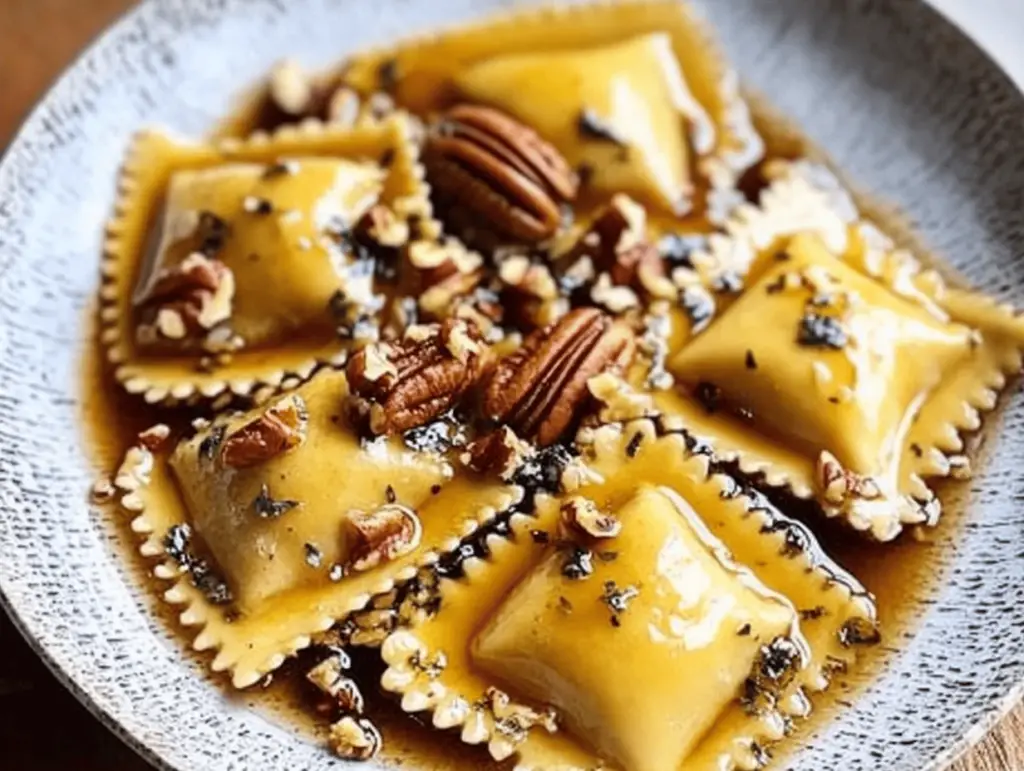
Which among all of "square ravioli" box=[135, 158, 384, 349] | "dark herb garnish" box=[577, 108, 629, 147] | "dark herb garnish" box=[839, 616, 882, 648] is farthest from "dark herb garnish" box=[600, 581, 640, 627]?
"dark herb garnish" box=[577, 108, 629, 147]

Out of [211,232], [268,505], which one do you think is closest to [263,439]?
[268,505]

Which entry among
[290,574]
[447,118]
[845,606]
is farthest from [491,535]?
[447,118]

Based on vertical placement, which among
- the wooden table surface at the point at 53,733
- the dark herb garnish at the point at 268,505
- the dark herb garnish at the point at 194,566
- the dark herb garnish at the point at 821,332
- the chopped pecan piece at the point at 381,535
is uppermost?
the dark herb garnish at the point at 821,332

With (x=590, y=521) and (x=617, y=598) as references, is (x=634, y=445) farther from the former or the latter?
(x=617, y=598)

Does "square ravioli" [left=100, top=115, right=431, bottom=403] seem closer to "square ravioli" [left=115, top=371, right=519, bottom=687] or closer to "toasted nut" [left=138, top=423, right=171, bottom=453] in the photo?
"toasted nut" [left=138, top=423, right=171, bottom=453]

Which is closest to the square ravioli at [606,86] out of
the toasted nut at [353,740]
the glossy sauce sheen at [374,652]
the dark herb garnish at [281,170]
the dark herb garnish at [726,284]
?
the dark herb garnish at [726,284]

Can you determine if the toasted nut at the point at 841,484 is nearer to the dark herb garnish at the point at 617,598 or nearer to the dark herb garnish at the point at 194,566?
the dark herb garnish at the point at 617,598

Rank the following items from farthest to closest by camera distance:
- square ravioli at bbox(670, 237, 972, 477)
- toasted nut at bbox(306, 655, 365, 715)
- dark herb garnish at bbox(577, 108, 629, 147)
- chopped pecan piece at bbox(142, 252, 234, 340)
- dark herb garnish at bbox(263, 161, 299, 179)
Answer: dark herb garnish at bbox(577, 108, 629, 147), dark herb garnish at bbox(263, 161, 299, 179), chopped pecan piece at bbox(142, 252, 234, 340), square ravioli at bbox(670, 237, 972, 477), toasted nut at bbox(306, 655, 365, 715)
